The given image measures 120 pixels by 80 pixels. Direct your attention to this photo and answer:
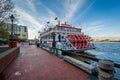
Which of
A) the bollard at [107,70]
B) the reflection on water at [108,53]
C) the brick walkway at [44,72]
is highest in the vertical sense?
the bollard at [107,70]

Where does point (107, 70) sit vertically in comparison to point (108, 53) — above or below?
above

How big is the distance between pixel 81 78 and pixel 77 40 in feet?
63.5

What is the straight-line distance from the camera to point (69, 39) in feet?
71.0

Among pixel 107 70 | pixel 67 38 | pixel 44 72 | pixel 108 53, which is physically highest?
pixel 67 38

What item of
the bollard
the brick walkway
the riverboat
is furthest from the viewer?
the riverboat

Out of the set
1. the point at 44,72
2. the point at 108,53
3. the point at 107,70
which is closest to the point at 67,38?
the point at 108,53

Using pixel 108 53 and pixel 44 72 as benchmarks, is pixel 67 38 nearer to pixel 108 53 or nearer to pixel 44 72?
pixel 108 53

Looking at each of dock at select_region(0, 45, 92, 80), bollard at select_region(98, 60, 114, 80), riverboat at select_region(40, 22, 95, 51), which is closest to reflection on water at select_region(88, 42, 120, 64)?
riverboat at select_region(40, 22, 95, 51)

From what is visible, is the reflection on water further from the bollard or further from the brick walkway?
the bollard

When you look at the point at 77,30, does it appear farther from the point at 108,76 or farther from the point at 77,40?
the point at 108,76

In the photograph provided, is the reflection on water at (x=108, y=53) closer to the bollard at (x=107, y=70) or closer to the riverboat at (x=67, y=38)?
the riverboat at (x=67, y=38)

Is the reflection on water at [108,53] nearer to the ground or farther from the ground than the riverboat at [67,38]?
nearer to the ground

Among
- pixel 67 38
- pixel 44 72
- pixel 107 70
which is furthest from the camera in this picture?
pixel 67 38

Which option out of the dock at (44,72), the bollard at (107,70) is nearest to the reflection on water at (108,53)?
the dock at (44,72)
